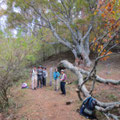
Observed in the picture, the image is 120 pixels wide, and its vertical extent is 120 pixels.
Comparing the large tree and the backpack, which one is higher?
the large tree

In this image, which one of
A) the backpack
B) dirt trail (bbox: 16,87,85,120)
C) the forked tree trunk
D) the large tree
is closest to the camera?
the backpack

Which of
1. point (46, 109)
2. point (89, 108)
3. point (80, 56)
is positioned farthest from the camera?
point (80, 56)

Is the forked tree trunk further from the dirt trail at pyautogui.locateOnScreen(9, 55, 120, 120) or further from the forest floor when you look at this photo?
the forest floor

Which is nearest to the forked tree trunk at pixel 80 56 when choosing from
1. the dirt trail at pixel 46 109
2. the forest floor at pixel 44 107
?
the forest floor at pixel 44 107

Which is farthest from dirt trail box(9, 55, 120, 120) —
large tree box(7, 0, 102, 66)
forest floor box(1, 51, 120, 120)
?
large tree box(7, 0, 102, 66)

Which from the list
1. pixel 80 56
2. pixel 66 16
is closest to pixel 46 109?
pixel 80 56

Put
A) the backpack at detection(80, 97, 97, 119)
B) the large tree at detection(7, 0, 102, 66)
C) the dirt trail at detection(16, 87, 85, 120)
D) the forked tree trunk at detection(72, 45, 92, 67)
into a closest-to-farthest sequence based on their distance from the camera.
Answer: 1. the backpack at detection(80, 97, 97, 119)
2. the dirt trail at detection(16, 87, 85, 120)
3. the forked tree trunk at detection(72, 45, 92, 67)
4. the large tree at detection(7, 0, 102, 66)

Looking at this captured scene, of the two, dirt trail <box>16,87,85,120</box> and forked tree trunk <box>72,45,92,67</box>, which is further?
forked tree trunk <box>72,45,92,67</box>

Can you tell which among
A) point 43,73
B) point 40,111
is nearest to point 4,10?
point 43,73

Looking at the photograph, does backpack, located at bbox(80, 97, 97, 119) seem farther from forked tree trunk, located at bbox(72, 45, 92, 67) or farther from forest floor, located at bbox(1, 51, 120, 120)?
forked tree trunk, located at bbox(72, 45, 92, 67)

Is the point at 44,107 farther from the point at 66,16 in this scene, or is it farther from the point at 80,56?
the point at 66,16

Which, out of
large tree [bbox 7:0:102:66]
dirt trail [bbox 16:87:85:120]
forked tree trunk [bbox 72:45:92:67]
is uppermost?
large tree [bbox 7:0:102:66]

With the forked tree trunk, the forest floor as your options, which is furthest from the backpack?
the forked tree trunk

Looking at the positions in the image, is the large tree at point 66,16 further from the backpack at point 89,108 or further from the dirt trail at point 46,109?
the backpack at point 89,108
